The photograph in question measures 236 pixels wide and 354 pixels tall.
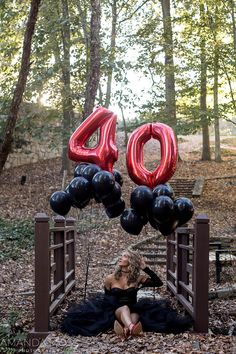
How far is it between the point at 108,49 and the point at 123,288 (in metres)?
12.9

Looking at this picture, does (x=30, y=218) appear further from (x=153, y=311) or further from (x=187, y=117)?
(x=153, y=311)

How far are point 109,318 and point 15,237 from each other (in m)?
7.04

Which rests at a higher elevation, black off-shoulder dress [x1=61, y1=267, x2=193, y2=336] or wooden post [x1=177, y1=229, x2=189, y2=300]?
wooden post [x1=177, y1=229, x2=189, y2=300]

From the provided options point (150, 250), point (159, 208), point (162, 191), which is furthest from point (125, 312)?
point (150, 250)

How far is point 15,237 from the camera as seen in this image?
11.8 metres

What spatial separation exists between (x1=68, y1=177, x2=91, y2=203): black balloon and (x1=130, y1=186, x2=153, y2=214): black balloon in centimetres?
52

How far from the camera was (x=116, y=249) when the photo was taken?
11.3 metres

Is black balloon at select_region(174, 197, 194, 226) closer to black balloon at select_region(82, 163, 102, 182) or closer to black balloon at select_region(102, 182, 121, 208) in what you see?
black balloon at select_region(102, 182, 121, 208)

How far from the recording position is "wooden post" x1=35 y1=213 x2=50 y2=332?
5.14 m

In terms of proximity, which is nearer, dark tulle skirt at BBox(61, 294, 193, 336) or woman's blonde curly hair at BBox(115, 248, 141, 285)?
dark tulle skirt at BBox(61, 294, 193, 336)

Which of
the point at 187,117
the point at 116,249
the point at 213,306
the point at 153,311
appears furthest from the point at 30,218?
the point at 153,311

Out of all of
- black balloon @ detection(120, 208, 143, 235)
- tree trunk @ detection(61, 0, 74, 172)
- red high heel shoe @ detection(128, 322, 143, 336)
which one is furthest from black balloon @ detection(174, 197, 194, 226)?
tree trunk @ detection(61, 0, 74, 172)

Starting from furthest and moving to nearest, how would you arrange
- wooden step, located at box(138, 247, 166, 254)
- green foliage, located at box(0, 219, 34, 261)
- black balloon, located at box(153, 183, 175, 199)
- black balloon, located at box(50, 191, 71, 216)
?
wooden step, located at box(138, 247, 166, 254) < green foliage, located at box(0, 219, 34, 261) < black balloon, located at box(50, 191, 71, 216) < black balloon, located at box(153, 183, 175, 199)

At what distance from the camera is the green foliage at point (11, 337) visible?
532 cm
